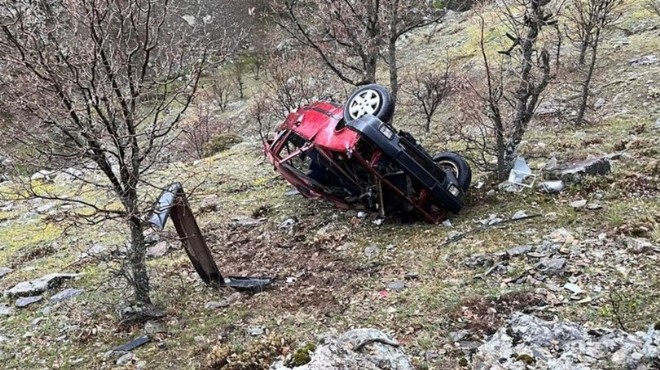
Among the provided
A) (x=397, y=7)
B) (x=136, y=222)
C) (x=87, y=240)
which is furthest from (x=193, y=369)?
(x=397, y=7)

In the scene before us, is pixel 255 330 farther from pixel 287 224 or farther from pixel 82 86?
pixel 287 224

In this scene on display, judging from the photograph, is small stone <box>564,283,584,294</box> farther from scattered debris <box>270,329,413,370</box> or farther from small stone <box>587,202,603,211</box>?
small stone <box>587,202,603,211</box>

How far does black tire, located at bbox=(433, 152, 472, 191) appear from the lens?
8.16m

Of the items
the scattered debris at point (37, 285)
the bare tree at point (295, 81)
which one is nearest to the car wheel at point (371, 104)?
the scattered debris at point (37, 285)

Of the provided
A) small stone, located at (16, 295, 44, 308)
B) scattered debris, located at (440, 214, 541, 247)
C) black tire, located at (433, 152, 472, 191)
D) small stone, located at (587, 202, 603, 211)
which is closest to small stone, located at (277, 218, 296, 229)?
black tire, located at (433, 152, 472, 191)

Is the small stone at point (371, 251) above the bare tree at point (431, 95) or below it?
below

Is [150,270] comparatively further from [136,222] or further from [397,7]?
[397,7]

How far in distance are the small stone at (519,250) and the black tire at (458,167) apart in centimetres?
198

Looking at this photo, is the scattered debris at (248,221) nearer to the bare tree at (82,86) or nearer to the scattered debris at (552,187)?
the bare tree at (82,86)

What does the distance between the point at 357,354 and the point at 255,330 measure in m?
1.62

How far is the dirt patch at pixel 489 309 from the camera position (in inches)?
193

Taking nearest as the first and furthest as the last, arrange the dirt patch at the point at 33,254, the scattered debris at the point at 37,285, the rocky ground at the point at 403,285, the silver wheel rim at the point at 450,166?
1. the rocky ground at the point at 403,285
2. the scattered debris at the point at 37,285
3. the silver wheel rim at the point at 450,166
4. the dirt patch at the point at 33,254

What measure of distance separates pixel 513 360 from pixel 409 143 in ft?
13.2

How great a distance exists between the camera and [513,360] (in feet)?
12.8
